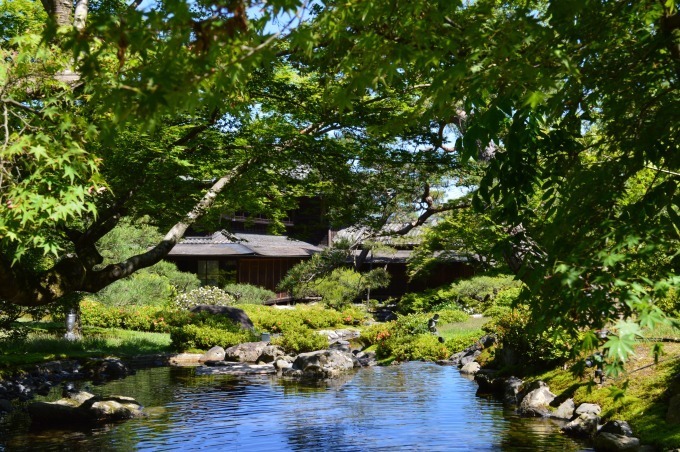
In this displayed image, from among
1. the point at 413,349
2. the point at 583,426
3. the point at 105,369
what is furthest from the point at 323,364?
the point at 583,426

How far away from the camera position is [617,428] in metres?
9.18

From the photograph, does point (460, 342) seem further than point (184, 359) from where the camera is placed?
Yes

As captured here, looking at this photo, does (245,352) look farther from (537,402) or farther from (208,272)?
(208,272)

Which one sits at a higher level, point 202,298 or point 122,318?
point 202,298

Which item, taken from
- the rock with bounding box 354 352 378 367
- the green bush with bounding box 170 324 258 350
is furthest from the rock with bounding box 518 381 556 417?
the green bush with bounding box 170 324 258 350

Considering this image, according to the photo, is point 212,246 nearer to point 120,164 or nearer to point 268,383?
point 268,383

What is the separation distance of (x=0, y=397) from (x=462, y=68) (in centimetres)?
1241

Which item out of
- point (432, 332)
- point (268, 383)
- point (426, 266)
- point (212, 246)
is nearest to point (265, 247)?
point (212, 246)

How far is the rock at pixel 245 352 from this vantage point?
65.5ft

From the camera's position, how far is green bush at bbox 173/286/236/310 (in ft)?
90.4

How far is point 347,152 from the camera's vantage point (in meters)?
12.3

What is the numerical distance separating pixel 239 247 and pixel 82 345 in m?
14.7

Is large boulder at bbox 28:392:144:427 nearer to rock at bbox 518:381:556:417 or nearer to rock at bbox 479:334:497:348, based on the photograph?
rock at bbox 518:381:556:417

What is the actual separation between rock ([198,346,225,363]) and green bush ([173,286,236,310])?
23.7ft
